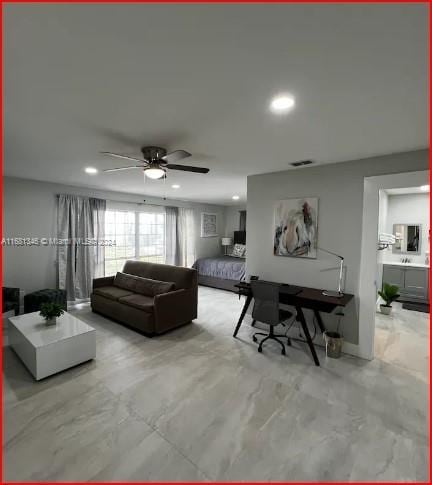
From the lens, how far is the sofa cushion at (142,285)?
3.86 meters

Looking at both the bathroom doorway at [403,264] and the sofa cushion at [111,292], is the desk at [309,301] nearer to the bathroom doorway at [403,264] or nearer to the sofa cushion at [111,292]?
the bathroom doorway at [403,264]

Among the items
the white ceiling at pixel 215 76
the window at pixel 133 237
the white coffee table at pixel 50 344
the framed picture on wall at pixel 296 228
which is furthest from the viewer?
the window at pixel 133 237

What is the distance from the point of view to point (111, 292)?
4230 mm

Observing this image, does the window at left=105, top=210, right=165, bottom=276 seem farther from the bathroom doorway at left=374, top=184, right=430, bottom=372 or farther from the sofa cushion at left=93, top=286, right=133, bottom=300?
the bathroom doorway at left=374, top=184, right=430, bottom=372

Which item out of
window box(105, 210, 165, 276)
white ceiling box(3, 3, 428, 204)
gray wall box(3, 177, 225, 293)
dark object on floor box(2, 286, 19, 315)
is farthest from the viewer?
window box(105, 210, 165, 276)

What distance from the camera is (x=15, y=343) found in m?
2.88

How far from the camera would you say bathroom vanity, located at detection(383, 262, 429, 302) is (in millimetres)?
4764

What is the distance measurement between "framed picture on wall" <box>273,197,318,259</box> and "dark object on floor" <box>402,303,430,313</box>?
9.57 feet

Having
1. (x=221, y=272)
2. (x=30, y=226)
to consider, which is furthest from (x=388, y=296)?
(x=30, y=226)

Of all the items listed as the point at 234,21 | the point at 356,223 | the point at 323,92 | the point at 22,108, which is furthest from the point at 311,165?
the point at 22,108

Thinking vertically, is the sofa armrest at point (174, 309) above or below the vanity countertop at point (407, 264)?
below

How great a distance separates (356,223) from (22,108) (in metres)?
3.44

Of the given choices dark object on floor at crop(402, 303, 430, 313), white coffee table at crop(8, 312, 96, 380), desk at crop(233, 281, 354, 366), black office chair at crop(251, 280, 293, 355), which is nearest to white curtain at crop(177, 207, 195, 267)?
desk at crop(233, 281, 354, 366)

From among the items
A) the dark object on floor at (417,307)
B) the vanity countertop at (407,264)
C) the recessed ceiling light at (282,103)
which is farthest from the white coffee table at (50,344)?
the vanity countertop at (407,264)
